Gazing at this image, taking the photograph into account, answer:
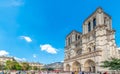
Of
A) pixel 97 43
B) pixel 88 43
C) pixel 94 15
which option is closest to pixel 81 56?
pixel 88 43

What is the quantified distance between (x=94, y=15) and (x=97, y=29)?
565 cm

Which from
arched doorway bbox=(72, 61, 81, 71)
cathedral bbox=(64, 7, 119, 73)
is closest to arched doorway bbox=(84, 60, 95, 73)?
cathedral bbox=(64, 7, 119, 73)

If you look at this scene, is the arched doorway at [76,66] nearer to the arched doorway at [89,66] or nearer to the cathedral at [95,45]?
the cathedral at [95,45]

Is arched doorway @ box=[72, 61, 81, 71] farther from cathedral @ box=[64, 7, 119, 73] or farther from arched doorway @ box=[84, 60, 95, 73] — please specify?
arched doorway @ box=[84, 60, 95, 73]

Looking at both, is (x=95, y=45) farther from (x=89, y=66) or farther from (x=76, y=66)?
(x=76, y=66)

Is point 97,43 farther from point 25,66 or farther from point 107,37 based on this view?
point 25,66

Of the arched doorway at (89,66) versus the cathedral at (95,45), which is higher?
the cathedral at (95,45)

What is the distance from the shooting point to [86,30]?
66.0 metres

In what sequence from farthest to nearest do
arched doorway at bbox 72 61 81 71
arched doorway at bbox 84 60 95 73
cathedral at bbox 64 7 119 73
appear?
arched doorway at bbox 72 61 81 71 → arched doorway at bbox 84 60 95 73 → cathedral at bbox 64 7 119 73

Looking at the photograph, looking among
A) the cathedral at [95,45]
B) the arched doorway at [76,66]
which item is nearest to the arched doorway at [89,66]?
the cathedral at [95,45]

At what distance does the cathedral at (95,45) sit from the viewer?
56781 millimetres

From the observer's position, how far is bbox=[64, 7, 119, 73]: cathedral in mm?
56781

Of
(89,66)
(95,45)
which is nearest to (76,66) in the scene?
(89,66)

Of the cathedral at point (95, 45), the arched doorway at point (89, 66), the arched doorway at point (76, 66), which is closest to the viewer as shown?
the cathedral at point (95, 45)
